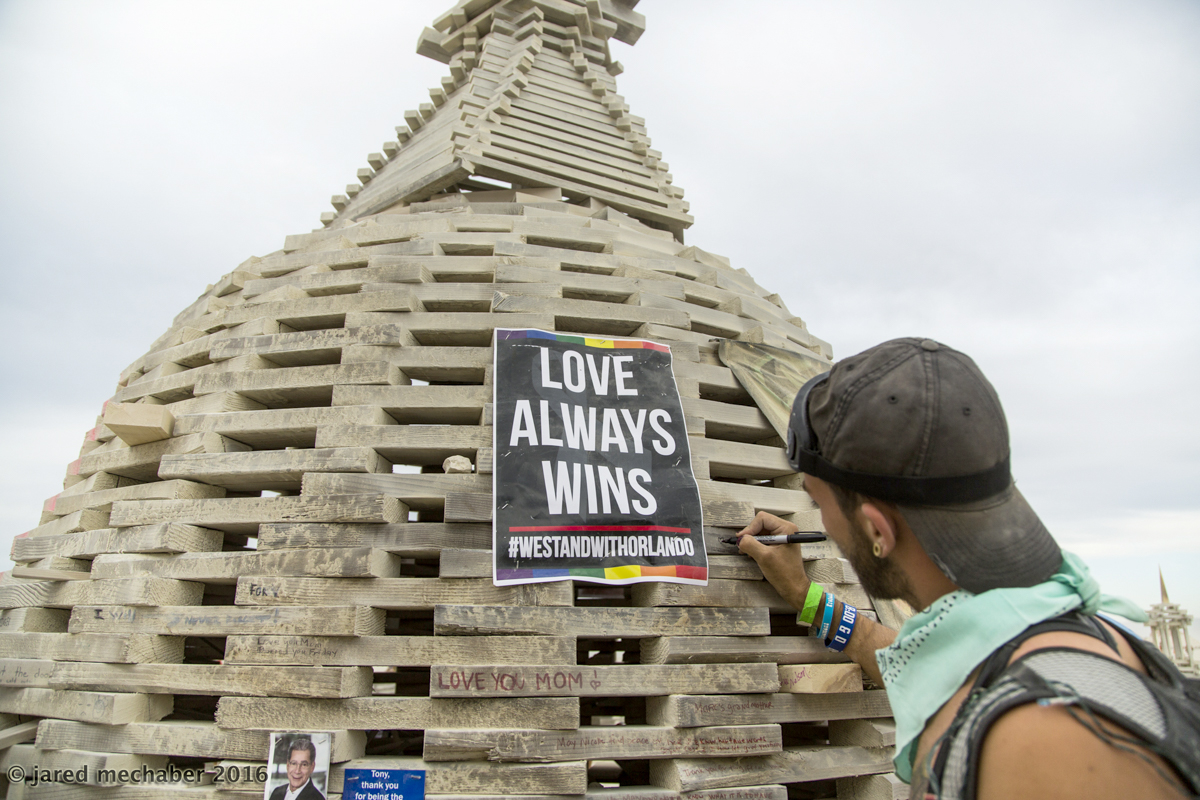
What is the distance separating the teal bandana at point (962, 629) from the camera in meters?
1.73

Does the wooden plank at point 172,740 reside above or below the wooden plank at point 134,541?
below

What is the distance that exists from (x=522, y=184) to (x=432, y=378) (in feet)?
11.0

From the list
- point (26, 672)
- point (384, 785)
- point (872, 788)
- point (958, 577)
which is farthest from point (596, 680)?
point (26, 672)

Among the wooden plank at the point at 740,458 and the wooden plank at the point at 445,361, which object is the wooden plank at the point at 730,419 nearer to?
the wooden plank at the point at 740,458

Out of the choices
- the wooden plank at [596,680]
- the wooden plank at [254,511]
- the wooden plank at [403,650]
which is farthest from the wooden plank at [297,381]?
the wooden plank at [596,680]

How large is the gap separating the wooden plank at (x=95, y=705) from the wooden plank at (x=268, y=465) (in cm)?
149

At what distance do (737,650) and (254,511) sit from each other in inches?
133

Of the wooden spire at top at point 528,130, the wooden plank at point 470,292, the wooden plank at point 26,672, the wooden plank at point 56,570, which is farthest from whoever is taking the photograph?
the wooden spire at top at point 528,130

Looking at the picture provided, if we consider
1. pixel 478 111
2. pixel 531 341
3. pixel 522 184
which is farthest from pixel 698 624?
pixel 478 111

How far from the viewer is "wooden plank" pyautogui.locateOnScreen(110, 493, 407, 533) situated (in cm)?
431

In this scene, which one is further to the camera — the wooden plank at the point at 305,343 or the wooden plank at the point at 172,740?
the wooden plank at the point at 305,343

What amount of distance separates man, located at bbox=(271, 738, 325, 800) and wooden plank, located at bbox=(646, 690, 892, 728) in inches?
79.2

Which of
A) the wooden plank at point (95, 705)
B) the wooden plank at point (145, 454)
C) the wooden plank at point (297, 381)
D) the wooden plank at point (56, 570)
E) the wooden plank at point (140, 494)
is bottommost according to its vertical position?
the wooden plank at point (95, 705)

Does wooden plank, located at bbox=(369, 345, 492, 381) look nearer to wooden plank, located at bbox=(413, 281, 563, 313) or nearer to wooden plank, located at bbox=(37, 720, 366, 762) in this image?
wooden plank, located at bbox=(413, 281, 563, 313)
